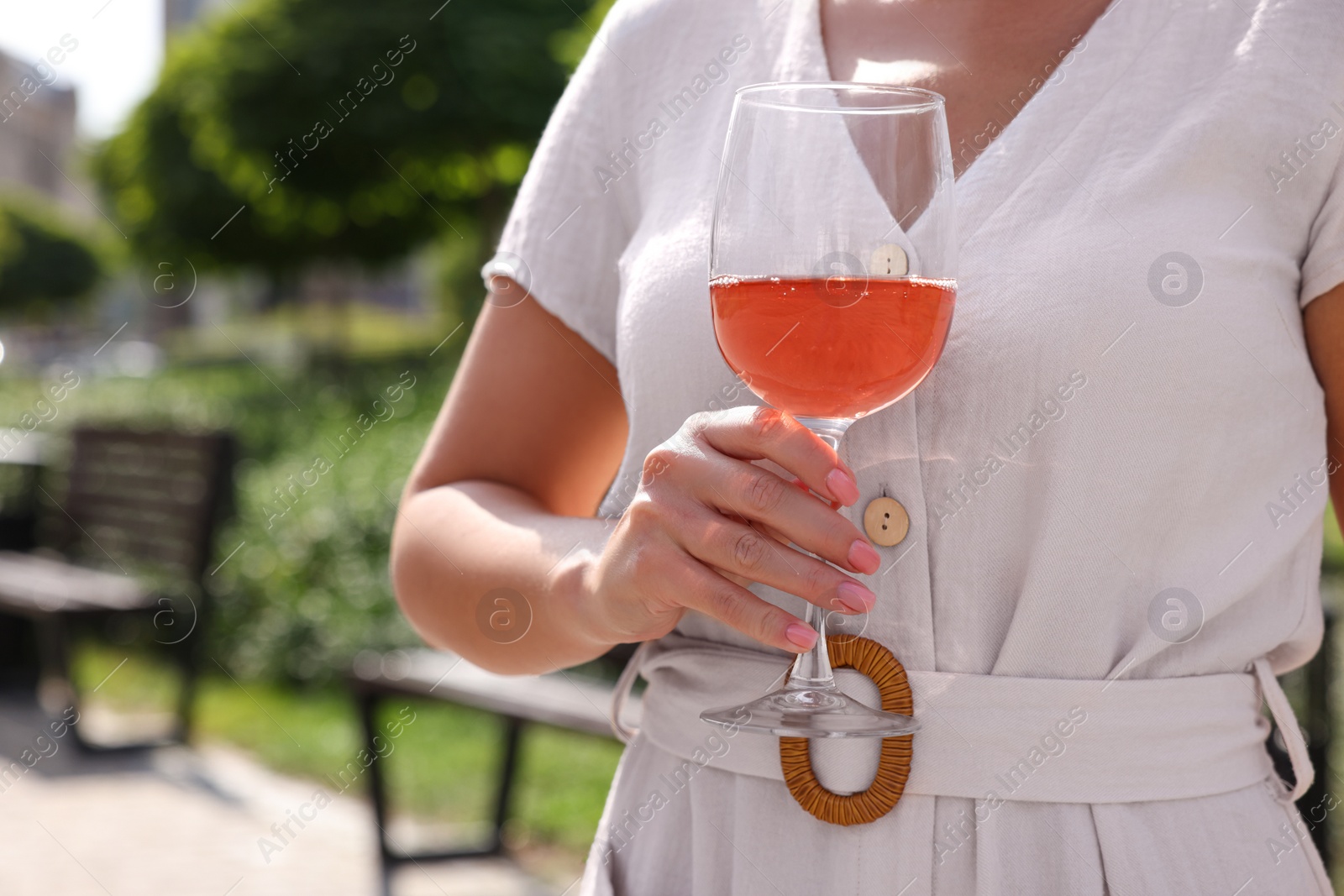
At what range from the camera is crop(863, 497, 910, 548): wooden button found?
1275mm

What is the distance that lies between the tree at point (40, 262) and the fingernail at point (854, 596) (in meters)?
71.5

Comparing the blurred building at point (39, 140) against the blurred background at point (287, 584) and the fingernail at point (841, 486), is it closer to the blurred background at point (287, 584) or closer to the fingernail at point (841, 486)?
the blurred background at point (287, 584)

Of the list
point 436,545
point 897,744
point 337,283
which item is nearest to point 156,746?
point 436,545

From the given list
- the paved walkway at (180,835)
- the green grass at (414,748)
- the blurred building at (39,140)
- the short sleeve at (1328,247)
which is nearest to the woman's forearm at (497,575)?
the short sleeve at (1328,247)

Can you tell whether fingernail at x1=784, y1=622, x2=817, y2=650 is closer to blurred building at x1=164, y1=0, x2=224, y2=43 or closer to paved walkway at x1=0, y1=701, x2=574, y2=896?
paved walkway at x1=0, y1=701, x2=574, y2=896

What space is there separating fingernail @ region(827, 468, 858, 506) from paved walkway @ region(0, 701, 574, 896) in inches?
152

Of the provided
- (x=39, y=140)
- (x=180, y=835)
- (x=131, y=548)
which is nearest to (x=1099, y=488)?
(x=180, y=835)

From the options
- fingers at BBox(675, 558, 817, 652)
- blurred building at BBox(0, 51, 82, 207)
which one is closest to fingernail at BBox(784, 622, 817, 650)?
fingers at BBox(675, 558, 817, 652)

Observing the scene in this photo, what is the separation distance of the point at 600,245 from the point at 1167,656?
0.75 meters

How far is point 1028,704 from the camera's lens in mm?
Answer: 1249

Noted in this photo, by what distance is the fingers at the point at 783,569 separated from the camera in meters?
1.02

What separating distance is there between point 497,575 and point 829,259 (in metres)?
0.54

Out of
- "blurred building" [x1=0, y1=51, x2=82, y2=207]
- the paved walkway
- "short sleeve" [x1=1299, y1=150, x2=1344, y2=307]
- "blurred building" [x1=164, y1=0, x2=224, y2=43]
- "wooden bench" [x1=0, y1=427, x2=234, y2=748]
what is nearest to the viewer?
"short sleeve" [x1=1299, y1=150, x2=1344, y2=307]

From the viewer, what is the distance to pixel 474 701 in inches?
175
